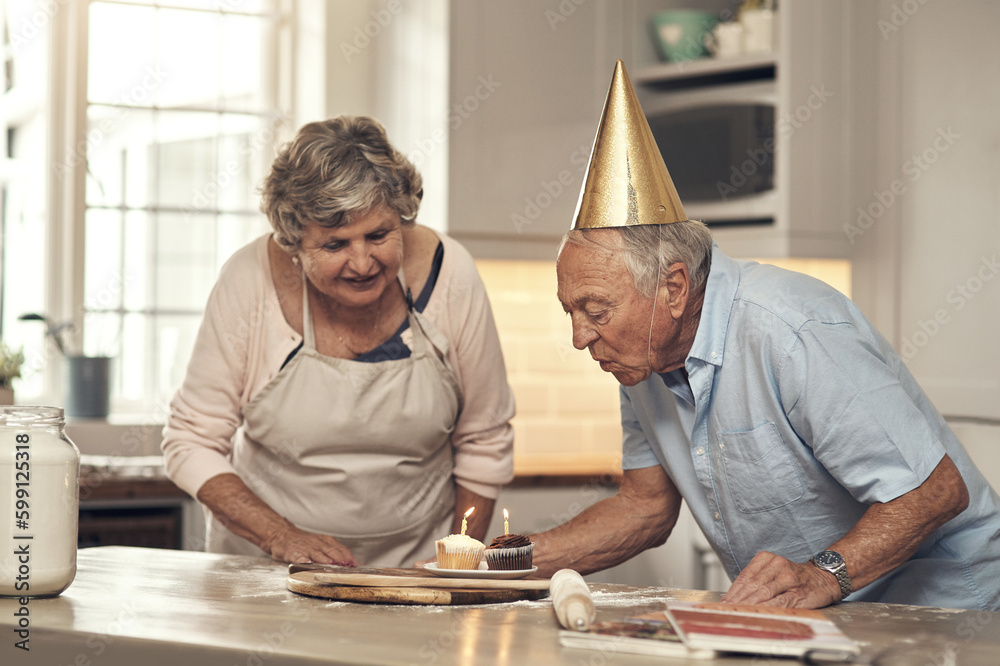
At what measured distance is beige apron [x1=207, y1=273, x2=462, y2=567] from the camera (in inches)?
73.2

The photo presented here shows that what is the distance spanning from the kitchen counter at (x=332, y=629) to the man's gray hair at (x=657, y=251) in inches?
16.6

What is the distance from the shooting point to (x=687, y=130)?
129 inches

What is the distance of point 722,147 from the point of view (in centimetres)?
320

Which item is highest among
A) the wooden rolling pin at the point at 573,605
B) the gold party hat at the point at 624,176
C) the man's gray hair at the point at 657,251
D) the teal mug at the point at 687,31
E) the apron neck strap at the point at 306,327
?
the teal mug at the point at 687,31

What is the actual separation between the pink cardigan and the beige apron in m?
0.03

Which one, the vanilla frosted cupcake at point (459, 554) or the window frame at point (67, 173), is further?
the window frame at point (67, 173)

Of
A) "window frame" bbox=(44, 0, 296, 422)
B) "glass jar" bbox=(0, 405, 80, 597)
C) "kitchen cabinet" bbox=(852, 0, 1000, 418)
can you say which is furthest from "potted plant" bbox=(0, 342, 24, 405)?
"kitchen cabinet" bbox=(852, 0, 1000, 418)

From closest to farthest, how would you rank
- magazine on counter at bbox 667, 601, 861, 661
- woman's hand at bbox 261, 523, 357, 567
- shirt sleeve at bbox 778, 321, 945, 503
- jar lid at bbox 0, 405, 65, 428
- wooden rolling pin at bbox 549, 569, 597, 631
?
magazine on counter at bbox 667, 601, 861, 661, wooden rolling pin at bbox 549, 569, 597, 631, jar lid at bbox 0, 405, 65, 428, shirt sleeve at bbox 778, 321, 945, 503, woman's hand at bbox 261, 523, 357, 567

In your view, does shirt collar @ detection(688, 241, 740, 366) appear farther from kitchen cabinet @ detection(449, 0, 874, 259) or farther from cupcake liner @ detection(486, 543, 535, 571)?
kitchen cabinet @ detection(449, 0, 874, 259)

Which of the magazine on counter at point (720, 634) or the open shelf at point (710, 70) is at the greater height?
the open shelf at point (710, 70)

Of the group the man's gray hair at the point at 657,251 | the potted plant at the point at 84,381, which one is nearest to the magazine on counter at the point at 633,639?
the man's gray hair at the point at 657,251

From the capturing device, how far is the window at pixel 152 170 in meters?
3.37

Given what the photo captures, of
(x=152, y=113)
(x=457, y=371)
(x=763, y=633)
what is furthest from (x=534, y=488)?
(x=763, y=633)

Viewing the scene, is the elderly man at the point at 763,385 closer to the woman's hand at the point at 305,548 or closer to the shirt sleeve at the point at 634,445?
the shirt sleeve at the point at 634,445
